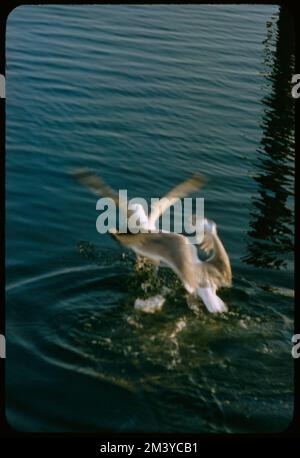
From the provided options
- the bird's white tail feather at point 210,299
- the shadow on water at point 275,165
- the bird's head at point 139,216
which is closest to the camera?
the bird's white tail feather at point 210,299

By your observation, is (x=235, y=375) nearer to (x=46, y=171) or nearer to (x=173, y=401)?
(x=173, y=401)

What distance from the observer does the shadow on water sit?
1232cm

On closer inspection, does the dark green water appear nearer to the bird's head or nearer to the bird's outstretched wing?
the bird's outstretched wing

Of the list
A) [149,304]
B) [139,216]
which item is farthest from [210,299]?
[139,216]

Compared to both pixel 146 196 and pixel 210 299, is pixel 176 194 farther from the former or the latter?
pixel 210 299

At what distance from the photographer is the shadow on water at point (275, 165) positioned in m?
12.3

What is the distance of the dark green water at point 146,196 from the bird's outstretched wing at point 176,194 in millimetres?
294

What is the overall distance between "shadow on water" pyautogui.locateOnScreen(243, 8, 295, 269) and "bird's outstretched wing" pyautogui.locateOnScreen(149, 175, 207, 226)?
4.18 feet

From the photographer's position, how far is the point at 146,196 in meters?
13.7

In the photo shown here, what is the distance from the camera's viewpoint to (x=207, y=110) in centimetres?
1744

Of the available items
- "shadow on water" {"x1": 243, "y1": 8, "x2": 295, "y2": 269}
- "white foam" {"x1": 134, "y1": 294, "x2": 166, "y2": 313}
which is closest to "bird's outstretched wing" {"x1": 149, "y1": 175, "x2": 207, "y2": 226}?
"white foam" {"x1": 134, "y1": 294, "x2": 166, "y2": 313}

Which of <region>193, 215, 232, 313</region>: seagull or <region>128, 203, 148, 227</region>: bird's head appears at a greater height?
<region>128, 203, 148, 227</region>: bird's head

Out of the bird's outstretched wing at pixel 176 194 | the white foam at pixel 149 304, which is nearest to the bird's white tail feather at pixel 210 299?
the white foam at pixel 149 304

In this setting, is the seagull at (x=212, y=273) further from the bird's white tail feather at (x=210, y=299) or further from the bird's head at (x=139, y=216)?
the bird's head at (x=139, y=216)
